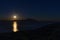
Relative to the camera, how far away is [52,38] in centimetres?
1345

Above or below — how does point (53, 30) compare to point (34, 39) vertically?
above

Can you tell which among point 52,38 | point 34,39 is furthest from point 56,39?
point 34,39

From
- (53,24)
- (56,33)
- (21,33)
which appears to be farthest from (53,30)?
(21,33)

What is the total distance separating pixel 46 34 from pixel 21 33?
8.74 feet

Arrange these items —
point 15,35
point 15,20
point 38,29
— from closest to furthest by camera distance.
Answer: point 15,20
point 15,35
point 38,29

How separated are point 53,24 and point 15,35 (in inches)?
182

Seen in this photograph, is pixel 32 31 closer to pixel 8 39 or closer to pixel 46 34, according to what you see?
pixel 46 34

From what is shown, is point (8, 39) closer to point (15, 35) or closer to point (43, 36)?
point (15, 35)

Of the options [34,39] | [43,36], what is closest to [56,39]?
[43,36]

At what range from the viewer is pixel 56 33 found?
44.8ft

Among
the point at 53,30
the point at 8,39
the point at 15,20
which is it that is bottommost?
the point at 8,39

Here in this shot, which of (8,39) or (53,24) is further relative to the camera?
(53,24)

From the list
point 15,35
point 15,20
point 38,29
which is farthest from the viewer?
point 38,29

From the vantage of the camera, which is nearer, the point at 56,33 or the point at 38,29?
the point at 56,33
